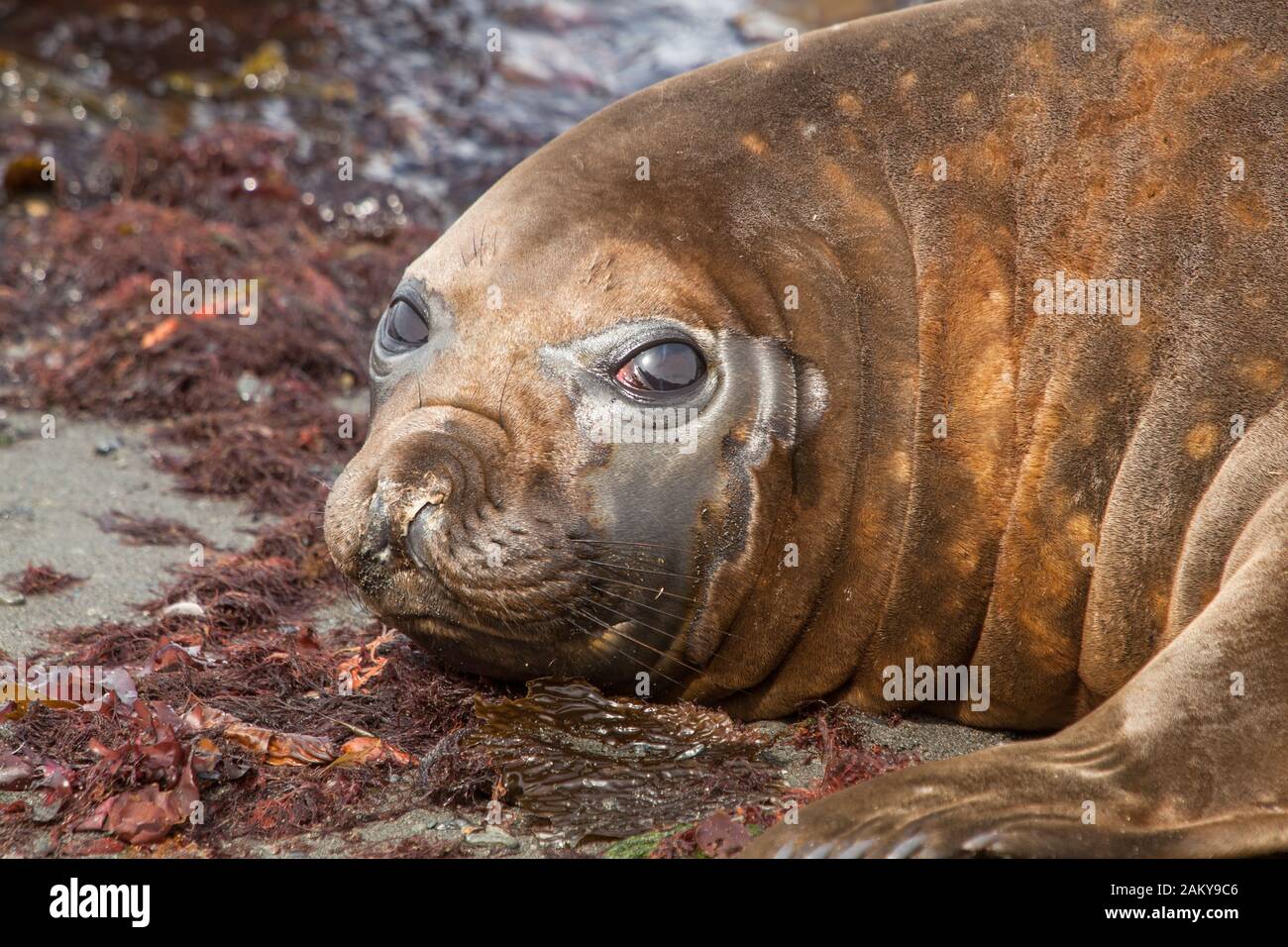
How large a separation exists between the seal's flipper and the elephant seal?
503 mm

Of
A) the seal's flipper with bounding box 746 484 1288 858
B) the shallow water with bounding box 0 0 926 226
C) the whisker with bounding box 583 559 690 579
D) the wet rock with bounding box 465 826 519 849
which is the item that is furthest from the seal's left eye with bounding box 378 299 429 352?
the shallow water with bounding box 0 0 926 226

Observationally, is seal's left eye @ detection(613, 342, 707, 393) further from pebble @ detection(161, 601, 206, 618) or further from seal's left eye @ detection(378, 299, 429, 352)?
pebble @ detection(161, 601, 206, 618)

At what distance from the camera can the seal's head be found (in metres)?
4.09

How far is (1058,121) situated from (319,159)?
311 inches

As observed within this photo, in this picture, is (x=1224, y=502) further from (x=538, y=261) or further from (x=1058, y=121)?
(x=538, y=261)

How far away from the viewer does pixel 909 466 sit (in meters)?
4.27

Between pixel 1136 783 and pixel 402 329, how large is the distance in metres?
2.36

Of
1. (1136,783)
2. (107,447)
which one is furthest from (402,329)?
(107,447)

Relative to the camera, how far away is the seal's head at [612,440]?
409 cm

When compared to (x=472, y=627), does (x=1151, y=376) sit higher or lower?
higher

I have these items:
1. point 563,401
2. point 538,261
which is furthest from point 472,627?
point 538,261

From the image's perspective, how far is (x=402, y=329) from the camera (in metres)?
4.47

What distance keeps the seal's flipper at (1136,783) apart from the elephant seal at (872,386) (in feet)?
1.65

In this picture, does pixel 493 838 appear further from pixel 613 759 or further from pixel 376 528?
pixel 376 528
